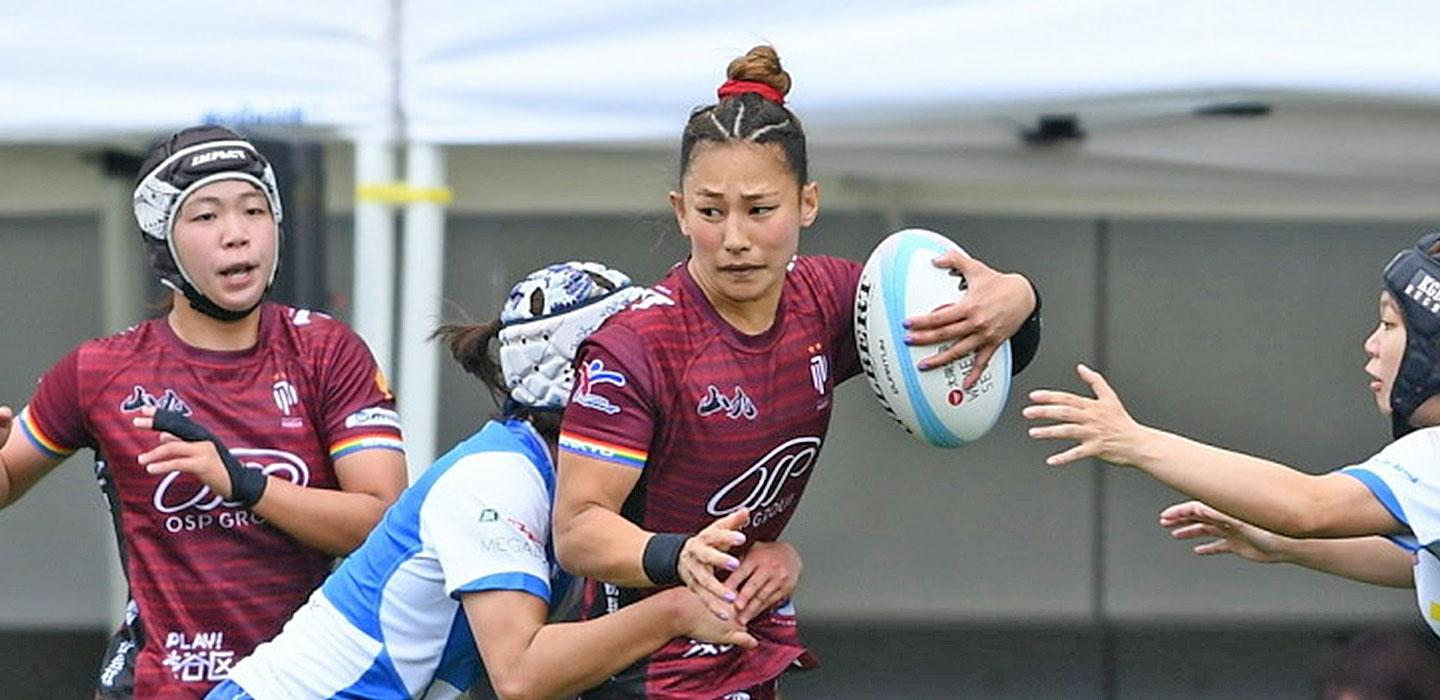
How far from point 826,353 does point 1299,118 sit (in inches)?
86.2

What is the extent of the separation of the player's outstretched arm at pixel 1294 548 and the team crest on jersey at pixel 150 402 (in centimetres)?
171

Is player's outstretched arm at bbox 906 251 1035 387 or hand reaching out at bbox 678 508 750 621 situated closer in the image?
hand reaching out at bbox 678 508 750 621

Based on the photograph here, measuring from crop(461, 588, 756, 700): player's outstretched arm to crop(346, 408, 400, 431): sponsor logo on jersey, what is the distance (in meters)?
0.59

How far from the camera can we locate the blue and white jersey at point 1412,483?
3363 millimetres

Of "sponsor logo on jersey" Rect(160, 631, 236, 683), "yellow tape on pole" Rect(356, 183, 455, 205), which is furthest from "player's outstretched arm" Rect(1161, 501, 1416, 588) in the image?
"yellow tape on pole" Rect(356, 183, 455, 205)

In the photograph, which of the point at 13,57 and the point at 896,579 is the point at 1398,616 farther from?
the point at 13,57

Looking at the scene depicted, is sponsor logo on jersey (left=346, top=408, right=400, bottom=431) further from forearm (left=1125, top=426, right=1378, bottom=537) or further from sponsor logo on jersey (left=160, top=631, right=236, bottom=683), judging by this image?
forearm (left=1125, top=426, right=1378, bottom=537)

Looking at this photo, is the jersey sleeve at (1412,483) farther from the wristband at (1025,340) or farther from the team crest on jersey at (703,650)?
the team crest on jersey at (703,650)

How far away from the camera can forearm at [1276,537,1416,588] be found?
3.84 m

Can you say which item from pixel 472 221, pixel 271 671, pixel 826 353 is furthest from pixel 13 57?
pixel 826 353

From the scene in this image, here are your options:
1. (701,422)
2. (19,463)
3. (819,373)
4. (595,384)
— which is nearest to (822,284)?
(819,373)

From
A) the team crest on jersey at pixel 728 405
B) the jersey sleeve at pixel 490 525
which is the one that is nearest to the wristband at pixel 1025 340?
the team crest on jersey at pixel 728 405

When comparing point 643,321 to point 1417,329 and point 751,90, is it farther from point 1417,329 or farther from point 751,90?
point 1417,329

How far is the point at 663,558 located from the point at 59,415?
1365mm
